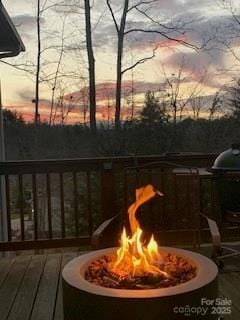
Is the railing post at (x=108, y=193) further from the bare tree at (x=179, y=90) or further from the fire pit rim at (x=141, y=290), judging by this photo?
the bare tree at (x=179, y=90)

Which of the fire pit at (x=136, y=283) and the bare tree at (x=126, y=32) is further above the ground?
the bare tree at (x=126, y=32)

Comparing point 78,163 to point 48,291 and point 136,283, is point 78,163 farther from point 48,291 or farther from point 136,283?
point 136,283

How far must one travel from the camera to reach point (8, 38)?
5043 millimetres

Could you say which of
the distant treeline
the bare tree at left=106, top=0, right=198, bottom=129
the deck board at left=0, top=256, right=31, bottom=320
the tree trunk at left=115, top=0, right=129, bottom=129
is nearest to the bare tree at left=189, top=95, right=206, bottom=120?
the distant treeline

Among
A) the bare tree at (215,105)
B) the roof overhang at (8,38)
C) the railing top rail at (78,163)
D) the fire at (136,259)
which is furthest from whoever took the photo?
the bare tree at (215,105)

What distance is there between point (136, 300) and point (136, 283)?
26 centimetres

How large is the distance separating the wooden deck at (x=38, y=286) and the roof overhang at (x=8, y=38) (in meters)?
2.52

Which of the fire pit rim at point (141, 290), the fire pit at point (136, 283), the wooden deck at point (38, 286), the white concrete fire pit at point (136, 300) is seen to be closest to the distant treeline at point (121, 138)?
the wooden deck at point (38, 286)

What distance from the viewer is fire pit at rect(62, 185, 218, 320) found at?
67.8 inches

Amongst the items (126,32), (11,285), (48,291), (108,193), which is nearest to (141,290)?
(48,291)

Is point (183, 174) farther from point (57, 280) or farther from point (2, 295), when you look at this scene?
point (2, 295)

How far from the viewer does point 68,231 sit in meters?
7.16

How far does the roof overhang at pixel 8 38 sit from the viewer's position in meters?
4.52

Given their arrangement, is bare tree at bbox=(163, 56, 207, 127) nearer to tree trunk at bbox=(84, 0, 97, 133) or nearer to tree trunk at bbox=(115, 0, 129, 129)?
tree trunk at bbox=(115, 0, 129, 129)
